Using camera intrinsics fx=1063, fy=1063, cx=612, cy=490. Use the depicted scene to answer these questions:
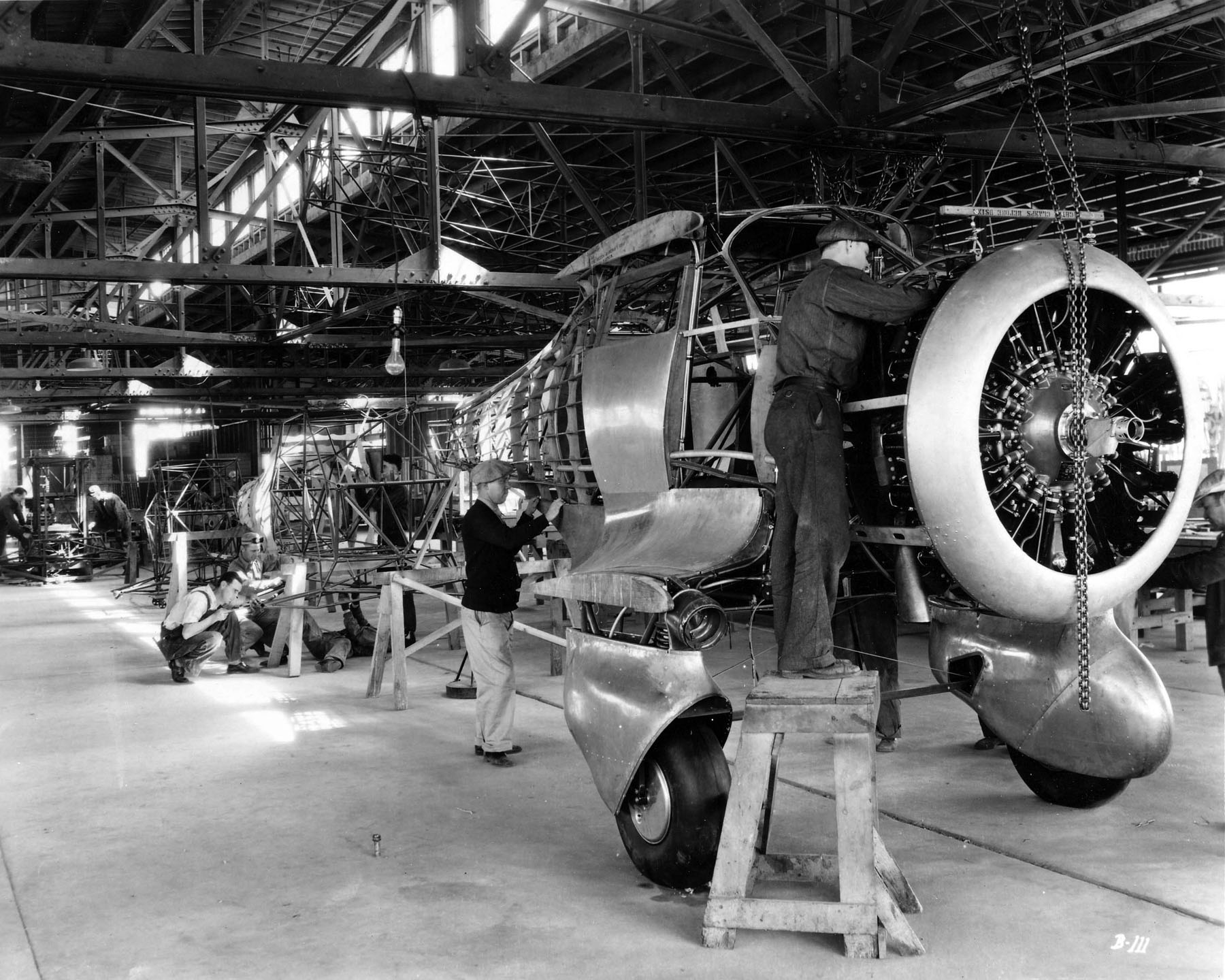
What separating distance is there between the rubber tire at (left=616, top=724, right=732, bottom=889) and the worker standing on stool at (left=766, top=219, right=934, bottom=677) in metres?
0.55

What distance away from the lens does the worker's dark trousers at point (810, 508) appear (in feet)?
14.7

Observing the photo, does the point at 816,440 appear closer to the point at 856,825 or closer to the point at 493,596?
the point at 856,825

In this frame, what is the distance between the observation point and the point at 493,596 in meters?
7.52

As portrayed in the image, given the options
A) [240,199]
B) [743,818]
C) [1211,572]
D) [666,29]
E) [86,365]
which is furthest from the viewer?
[240,199]

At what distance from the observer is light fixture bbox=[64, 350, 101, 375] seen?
2044 cm

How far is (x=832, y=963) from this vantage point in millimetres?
4059

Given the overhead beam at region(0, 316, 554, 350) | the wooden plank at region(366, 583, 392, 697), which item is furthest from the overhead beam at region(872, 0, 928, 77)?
the overhead beam at region(0, 316, 554, 350)

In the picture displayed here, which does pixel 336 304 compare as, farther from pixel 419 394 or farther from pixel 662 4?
pixel 662 4

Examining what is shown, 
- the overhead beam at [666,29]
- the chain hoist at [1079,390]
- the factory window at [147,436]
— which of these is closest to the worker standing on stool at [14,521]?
the factory window at [147,436]

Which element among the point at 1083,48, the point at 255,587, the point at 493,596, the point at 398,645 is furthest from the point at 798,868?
the point at 255,587

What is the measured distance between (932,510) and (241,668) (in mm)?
9295

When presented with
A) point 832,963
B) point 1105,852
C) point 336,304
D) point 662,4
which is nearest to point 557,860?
point 832,963

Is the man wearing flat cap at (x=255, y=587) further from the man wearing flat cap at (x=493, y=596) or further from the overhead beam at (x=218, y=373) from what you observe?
the overhead beam at (x=218, y=373)

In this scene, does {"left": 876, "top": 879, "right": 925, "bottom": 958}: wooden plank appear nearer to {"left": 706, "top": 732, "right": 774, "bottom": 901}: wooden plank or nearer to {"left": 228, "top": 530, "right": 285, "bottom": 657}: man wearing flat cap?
{"left": 706, "top": 732, "right": 774, "bottom": 901}: wooden plank
